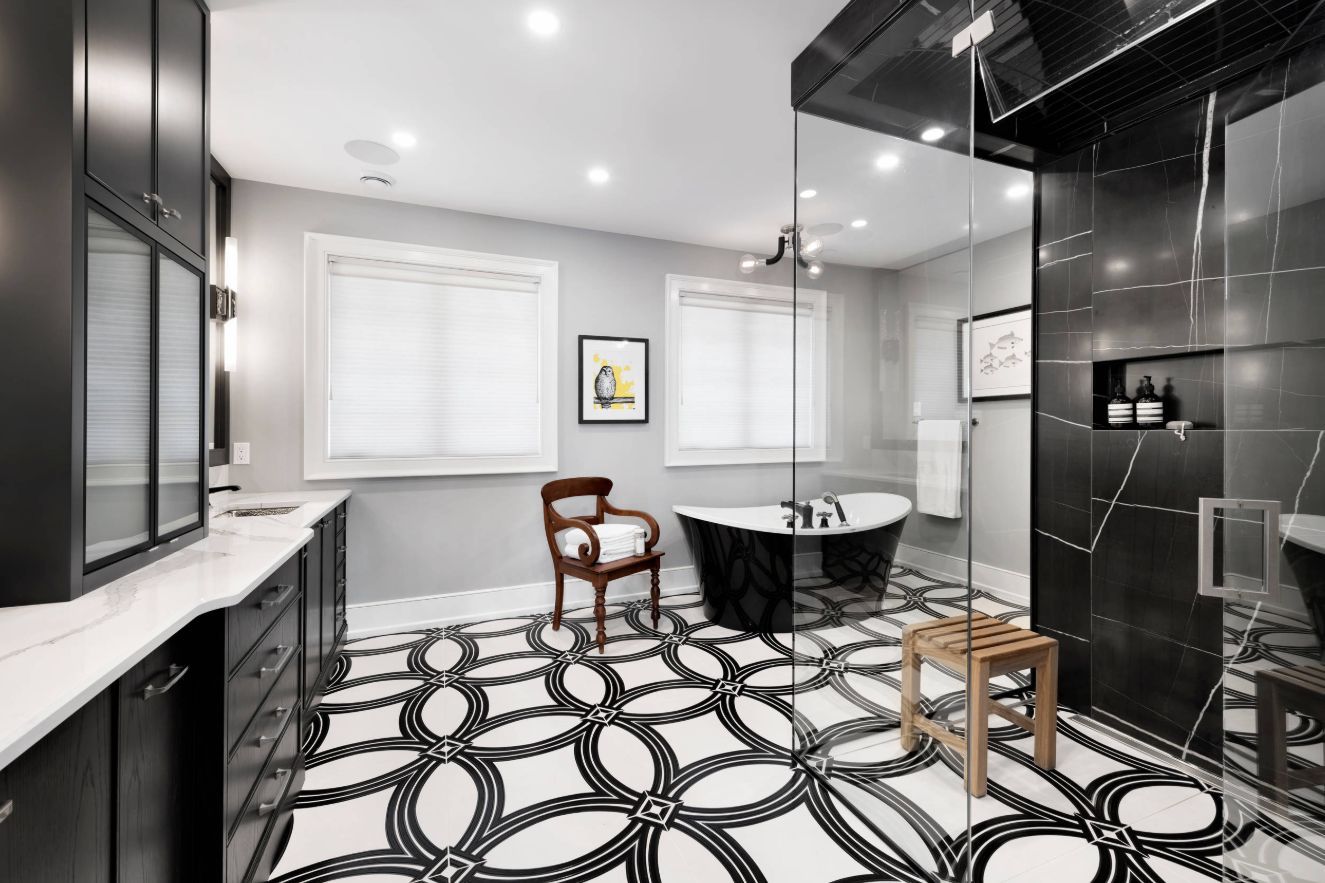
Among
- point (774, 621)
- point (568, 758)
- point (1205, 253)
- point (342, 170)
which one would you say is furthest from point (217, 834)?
point (1205, 253)

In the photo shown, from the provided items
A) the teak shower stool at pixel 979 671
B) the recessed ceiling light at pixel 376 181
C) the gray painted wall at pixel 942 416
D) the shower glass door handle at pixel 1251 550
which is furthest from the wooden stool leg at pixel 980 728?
the recessed ceiling light at pixel 376 181

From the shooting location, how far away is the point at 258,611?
1478 mm

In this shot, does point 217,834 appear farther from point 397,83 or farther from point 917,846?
point 397,83

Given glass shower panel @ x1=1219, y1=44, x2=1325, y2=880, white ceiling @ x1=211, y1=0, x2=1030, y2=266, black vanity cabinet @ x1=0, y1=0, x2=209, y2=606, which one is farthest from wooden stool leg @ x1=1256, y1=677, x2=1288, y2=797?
black vanity cabinet @ x1=0, y1=0, x2=209, y2=606

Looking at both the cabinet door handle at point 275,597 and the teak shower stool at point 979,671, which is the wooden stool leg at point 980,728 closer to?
the teak shower stool at point 979,671

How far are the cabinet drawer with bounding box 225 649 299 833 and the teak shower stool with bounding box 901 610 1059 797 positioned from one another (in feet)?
5.73

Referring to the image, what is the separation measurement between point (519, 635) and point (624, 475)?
1.29 metres

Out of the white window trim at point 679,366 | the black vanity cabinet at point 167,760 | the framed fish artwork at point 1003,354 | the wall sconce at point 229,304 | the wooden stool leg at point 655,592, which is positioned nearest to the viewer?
the black vanity cabinet at point 167,760

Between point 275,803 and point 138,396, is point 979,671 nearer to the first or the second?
point 275,803

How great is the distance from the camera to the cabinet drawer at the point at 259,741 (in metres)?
1.27

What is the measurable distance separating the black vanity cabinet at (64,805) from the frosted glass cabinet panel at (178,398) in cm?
86

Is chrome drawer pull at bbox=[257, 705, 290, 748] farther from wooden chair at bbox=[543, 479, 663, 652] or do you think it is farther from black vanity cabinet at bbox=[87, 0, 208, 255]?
wooden chair at bbox=[543, 479, 663, 652]

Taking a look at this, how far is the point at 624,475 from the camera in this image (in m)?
3.99

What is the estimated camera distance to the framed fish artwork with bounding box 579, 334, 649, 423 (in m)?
3.85
